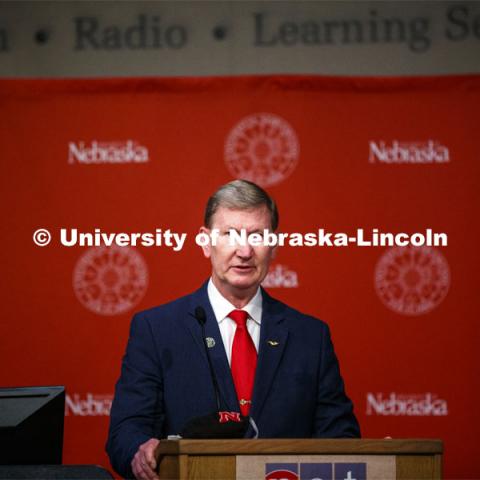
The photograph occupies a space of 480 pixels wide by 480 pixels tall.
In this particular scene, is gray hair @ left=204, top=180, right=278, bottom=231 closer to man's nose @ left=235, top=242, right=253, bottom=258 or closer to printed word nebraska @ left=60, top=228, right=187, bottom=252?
man's nose @ left=235, top=242, right=253, bottom=258

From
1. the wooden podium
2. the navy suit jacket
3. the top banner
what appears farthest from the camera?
the top banner

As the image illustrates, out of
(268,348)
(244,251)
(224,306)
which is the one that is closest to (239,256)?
(244,251)

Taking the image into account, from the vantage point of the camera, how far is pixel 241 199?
107 inches

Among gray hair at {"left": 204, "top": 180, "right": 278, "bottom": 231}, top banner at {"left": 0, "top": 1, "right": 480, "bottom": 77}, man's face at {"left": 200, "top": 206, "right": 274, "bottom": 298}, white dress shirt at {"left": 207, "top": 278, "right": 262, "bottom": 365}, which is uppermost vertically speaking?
top banner at {"left": 0, "top": 1, "right": 480, "bottom": 77}

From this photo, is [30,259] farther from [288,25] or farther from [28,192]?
[288,25]

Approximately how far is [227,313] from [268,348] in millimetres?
179

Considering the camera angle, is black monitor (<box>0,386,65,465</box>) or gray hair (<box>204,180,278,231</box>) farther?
gray hair (<box>204,180,278,231</box>)

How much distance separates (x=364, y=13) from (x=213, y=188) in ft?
3.29

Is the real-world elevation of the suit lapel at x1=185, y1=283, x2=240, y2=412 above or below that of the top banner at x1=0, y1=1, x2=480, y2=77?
below

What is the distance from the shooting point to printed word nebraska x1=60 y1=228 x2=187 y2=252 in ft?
11.2

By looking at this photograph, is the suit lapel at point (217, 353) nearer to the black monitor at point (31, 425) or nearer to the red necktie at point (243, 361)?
the red necktie at point (243, 361)

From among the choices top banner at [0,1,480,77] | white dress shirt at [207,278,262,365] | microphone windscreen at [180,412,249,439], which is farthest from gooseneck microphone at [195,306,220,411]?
top banner at [0,1,480,77]

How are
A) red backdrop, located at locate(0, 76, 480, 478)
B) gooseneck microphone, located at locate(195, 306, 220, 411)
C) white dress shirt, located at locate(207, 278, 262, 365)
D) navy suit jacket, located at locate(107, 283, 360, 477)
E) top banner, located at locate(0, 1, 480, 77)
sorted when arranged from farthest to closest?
top banner, located at locate(0, 1, 480, 77) < red backdrop, located at locate(0, 76, 480, 478) < white dress shirt, located at locate(207, 278, 262, 365) < navy suit jacket, located at locate(107, 283, 360, 477) < gooseneck microphone, located at locate(195, 306, 220, 411)

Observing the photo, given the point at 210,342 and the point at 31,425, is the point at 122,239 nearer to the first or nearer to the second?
the point at 210,342
